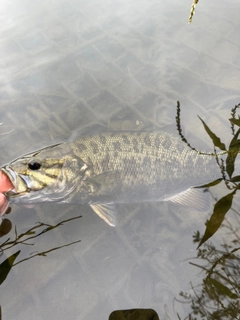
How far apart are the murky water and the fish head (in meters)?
0.32

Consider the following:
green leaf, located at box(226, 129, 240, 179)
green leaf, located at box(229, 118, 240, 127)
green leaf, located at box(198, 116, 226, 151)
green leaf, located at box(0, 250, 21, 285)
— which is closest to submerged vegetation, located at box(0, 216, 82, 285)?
green leaf, located at box(0, 250, 21, 285)

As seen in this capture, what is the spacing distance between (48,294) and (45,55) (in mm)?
3701

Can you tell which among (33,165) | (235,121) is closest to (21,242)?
(33,165)

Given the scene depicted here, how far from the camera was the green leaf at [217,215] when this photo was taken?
10.9 ft

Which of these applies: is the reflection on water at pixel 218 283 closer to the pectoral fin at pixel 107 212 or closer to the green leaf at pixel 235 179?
the green leaf at pixel 235 179

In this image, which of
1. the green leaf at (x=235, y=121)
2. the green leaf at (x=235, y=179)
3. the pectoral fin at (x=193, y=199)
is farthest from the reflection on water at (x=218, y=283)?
the green leaf at (x=235, y=121)

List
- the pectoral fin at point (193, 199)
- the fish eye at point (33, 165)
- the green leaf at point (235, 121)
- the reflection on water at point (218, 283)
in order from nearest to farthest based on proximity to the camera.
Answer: the reflection on water at point (218, 283) < the fish eye at point (33, 165) < the pectoral fin at point (193, 199) < the green leaf at point (235, 121)

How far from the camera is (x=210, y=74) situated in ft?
15.7

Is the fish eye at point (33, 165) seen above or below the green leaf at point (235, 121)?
above

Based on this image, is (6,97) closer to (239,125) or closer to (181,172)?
(181,172)

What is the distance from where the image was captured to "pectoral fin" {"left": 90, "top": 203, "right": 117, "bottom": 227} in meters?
3.39

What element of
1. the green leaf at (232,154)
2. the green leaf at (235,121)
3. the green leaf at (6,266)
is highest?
the green leaf at (232,154)

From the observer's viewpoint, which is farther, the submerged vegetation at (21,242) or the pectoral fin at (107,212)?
the pectoral fin at (107,212)

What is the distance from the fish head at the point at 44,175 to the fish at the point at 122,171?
0.03ft
